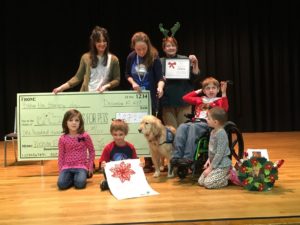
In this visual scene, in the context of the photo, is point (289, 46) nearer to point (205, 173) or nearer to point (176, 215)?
point (205, 173)

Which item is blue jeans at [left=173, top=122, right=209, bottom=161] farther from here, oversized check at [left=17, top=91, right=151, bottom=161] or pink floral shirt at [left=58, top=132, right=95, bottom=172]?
pink floral shirt at [left=58, top=132, right=95, bottom=172]

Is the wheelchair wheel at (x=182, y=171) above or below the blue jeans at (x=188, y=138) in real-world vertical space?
below

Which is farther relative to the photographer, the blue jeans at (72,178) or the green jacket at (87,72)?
the green jacket at (87,72)

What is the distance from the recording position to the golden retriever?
156 inches

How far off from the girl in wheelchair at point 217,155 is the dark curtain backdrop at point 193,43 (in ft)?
13.8

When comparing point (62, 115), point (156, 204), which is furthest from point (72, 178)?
point (156, 204)

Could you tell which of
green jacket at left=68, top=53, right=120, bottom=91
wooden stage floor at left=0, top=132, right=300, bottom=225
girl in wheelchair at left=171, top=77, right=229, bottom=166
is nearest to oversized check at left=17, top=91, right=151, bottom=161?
green jacket at left=68, top=53, right=120, bottom=91

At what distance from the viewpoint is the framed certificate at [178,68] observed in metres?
4.46

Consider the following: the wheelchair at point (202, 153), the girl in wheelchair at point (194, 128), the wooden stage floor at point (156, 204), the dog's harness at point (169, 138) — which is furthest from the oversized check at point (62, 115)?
the wheelchair at point (202, 153)

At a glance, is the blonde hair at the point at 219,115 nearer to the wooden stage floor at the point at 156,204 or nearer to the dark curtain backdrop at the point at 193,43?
the wooden stage floor at the point at 156,204

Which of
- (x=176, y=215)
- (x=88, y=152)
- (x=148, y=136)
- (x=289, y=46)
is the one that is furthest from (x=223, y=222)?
(x=289, y=46)

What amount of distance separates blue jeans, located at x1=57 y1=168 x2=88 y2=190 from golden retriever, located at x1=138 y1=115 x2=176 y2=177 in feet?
2.27

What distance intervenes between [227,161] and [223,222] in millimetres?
1078

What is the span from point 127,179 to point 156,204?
534 millimetres
